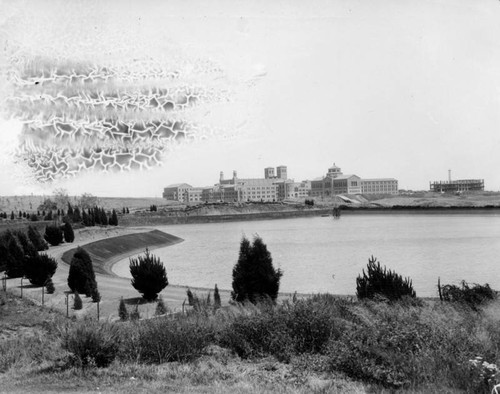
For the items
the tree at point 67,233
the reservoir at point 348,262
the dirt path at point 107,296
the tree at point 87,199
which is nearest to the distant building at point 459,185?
the tree at point 87,199

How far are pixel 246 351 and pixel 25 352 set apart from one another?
300cm

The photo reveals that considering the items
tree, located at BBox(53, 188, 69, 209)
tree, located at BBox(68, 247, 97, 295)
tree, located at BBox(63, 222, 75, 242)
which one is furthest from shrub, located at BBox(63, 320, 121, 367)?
tree, located at BBox(53, 188, 69, 209)

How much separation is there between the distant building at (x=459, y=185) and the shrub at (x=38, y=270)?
139 meters

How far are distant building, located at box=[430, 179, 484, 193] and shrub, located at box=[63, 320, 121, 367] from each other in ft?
496

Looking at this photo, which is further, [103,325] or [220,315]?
[220,315]

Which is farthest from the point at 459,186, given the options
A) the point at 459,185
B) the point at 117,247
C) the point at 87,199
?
the point at 117,247

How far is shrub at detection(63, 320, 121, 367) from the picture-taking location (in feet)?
20.9

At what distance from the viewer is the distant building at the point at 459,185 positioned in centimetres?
14925

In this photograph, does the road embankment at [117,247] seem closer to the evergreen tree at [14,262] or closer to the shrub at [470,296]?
the evergreen tree at [14,262]

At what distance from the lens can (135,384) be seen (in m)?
5.62

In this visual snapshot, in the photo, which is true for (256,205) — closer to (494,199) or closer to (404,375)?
(494,199)

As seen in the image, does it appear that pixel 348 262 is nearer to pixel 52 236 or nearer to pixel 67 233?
pixel 52 236

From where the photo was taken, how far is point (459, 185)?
151125 mm

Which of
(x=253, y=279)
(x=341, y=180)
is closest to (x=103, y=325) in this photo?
(x=253, y=279)
